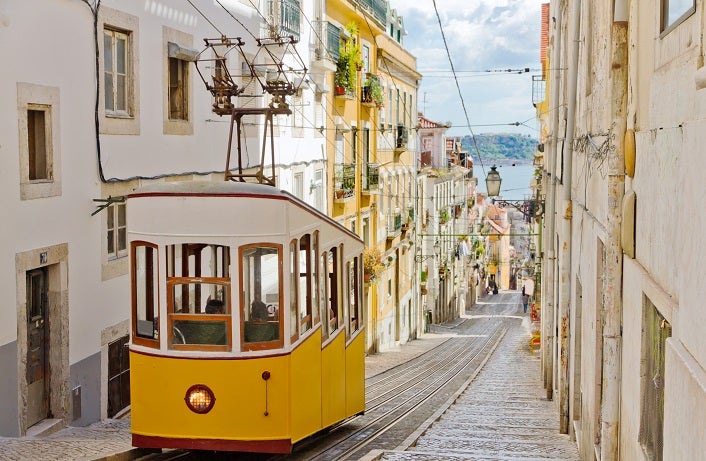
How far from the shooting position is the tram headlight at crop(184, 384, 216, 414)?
8297mm

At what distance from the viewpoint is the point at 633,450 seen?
6.23 metres

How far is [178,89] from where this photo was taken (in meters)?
15.8

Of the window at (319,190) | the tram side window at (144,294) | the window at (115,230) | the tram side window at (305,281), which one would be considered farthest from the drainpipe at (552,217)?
the tram side window at (144,294)

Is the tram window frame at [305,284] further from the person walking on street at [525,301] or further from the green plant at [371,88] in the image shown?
the person walking on street at [525,301]

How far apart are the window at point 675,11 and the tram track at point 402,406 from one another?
233 inches

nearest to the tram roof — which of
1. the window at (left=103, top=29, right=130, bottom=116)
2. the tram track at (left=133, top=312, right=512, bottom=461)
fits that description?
the tram track at (left=133, top=312, right=512, bottom=461)

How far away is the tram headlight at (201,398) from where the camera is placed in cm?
830

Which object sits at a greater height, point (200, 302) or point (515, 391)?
point (200, 302)

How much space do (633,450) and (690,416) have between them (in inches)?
86.7

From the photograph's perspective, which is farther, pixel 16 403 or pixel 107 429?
pixel 107 429

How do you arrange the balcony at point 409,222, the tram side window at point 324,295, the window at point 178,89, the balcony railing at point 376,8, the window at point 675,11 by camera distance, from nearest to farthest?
the window at point 675,11, the tram side window at point 324,295, the window at point 178,89, the balcony railing at point 376,8, the balcony at point 409,222

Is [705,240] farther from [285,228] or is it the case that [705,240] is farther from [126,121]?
[126,121]

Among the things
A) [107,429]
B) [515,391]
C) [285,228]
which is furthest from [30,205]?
[515,391]

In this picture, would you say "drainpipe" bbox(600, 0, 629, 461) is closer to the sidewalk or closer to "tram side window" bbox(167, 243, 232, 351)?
"tram side window" bbox(167, 243, 232, 351)
